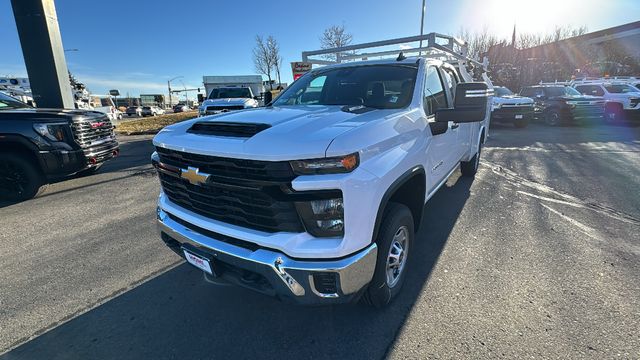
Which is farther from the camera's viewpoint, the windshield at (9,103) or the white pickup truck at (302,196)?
the windshield at (9,103)

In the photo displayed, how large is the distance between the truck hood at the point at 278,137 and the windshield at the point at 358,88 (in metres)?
0.56

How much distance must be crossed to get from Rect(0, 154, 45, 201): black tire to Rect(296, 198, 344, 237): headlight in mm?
5464

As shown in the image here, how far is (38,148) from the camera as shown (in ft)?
16.7

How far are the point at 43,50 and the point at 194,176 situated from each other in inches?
426

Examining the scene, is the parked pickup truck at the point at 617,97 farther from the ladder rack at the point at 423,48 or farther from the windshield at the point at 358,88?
the windshield at the point at 358,88

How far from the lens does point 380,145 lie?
219cm

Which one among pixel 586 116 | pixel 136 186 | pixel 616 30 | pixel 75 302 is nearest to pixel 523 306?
pixel 75 302

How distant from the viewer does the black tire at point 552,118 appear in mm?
14608

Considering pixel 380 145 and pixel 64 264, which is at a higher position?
pixel 380 145

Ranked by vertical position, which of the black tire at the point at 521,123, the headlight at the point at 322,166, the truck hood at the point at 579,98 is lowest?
the black tire at the point at 521,123

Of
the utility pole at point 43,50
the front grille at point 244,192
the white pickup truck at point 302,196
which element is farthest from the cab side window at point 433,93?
the utility pole at point 43,50

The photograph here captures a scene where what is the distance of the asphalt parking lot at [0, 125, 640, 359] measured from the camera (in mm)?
2299

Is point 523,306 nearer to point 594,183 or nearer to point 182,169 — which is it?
point 182,169

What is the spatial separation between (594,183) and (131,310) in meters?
7.10
